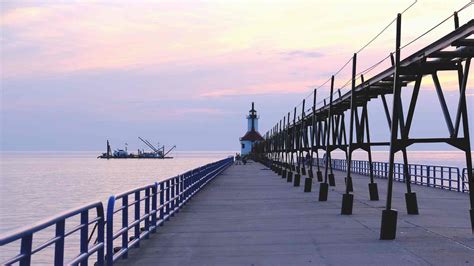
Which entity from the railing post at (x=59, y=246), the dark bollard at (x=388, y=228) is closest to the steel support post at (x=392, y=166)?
the dark bollard at (x=388, y=228)

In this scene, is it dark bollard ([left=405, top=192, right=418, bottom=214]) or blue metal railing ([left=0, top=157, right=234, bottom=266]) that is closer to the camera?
blue metal railing ([left=0, top=157, right=234, bottom=266])

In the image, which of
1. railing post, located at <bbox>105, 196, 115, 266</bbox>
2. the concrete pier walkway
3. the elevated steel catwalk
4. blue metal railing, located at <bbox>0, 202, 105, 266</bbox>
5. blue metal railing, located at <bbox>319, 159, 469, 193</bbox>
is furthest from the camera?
blue metal railing, located at <bbox>319, 159, 469, 193</bbox>

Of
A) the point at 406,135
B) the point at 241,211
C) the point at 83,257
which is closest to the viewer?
the point at 83,257

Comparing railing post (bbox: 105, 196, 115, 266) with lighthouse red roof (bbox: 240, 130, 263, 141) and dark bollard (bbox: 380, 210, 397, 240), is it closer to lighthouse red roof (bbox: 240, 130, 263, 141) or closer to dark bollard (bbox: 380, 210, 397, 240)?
dark bollard (bbox: 380, 210, 397, 240)

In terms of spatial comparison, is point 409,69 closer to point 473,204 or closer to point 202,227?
point 473,204

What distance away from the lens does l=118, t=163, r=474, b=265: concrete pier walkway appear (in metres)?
11.4

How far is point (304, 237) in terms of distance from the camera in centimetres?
1433

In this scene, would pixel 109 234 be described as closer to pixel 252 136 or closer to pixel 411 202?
pixel 411 202

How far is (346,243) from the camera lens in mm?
13266

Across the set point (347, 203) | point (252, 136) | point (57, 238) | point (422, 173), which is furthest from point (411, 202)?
point (252, 136)

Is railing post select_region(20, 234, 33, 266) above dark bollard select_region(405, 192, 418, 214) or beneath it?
above

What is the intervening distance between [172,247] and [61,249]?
5.53 meters

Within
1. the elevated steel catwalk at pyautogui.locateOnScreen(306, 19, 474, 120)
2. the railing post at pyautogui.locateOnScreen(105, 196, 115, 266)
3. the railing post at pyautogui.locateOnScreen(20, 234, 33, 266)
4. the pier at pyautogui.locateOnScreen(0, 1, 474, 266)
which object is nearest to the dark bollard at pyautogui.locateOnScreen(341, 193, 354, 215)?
the pier at pyautogui.locateOnScreen(0, 1, 474, 266)

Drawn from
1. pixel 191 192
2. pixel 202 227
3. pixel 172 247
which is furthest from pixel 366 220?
pixel 191 192
